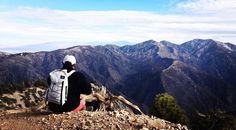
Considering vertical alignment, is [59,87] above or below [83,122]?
above

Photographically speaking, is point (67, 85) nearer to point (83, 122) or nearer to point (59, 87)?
point (59, 87)

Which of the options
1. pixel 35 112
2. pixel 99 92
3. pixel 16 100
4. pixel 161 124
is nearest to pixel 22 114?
pixel 35 112

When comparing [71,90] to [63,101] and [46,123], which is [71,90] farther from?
[46,123]

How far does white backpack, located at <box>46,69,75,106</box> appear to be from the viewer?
13535 millimetres

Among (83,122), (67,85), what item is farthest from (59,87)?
(83,122)

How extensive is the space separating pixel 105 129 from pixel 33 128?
202 cm

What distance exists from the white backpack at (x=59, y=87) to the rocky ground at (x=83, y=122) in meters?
0.50

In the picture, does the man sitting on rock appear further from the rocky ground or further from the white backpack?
the rocky ground

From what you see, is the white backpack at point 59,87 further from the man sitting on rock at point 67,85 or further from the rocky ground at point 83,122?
the rocky ground at point 83,122

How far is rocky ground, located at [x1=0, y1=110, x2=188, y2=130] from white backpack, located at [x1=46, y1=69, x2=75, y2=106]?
0.50 meters

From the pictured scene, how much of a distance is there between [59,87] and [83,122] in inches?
54.4

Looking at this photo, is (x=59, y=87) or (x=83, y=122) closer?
(x=83, y=122)

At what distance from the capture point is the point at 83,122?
1297cm

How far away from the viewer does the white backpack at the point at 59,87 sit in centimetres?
1354
